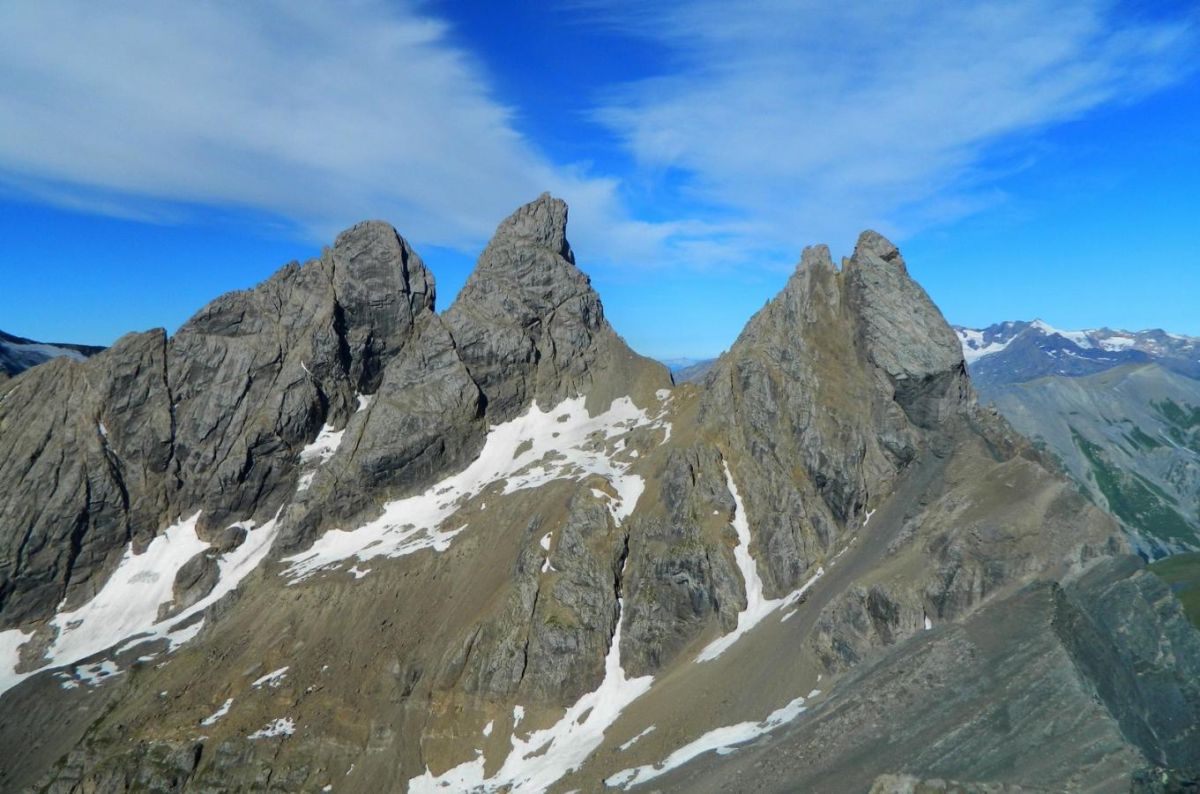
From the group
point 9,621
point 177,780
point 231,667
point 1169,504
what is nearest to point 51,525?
point 9,621

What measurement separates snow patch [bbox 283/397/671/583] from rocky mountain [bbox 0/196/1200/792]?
660 mm

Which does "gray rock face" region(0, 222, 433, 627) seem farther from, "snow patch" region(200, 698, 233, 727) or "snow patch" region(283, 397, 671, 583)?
"snow patch" region(200, 698, 233, 727)

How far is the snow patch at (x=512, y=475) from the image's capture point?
95688 mm

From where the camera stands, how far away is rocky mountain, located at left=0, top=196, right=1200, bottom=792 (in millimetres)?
46125

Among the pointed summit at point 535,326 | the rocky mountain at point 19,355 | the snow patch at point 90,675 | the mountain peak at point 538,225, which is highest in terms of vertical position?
the rocky mountain at point 19,355

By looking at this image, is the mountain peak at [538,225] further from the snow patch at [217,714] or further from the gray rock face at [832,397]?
the snow patch at [217,714]

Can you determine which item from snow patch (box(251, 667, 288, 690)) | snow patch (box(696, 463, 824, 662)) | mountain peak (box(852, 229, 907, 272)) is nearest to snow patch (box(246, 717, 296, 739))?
snow patch (box(251, 667, 288, 690))

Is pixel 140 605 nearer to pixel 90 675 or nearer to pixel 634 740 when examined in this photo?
pixel 90 675

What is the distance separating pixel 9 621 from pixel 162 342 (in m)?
46.5

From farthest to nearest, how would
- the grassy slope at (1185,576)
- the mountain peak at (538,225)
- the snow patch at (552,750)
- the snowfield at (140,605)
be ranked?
the mountain peak at (538,225), the grassy slope at (1185,576), the snowfield at (140,605), the snow patch at (552,750)

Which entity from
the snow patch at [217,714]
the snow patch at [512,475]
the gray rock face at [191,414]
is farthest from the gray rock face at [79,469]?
the snow patch at [217,714]

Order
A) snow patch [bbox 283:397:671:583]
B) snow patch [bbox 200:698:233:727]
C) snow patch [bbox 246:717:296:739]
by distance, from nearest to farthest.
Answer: snow patch [bbox 246:717:296:739] < snow patch [bbox 200:698:233:727] < snow patch [bbox 283:397:671:583]

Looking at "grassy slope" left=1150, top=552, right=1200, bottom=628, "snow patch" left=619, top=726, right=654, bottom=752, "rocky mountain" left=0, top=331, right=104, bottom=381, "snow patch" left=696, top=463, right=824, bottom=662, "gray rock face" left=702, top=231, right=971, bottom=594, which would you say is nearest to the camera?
"snow patch" left=619, top=726, right=654, bottom=752

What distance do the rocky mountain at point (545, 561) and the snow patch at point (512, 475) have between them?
2.16ft
